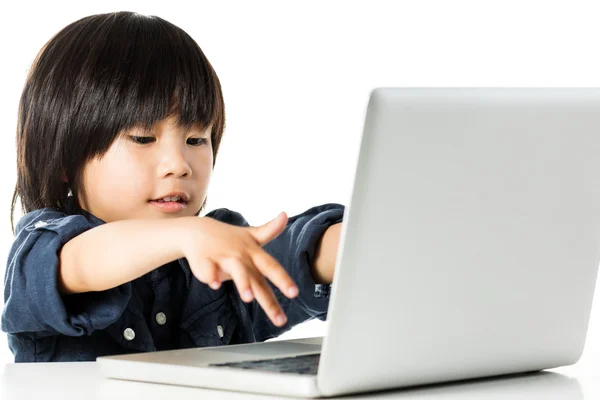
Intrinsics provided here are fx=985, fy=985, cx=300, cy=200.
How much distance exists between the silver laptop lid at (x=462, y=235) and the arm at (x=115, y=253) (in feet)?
0.67

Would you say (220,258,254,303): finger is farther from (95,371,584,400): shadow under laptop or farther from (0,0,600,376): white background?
(0,0,600,376): white background

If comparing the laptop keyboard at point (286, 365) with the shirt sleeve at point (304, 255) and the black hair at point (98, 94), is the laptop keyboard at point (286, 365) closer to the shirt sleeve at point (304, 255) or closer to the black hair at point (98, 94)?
the shirt sleeve at point (304, 255)

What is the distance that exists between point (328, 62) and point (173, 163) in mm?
1614

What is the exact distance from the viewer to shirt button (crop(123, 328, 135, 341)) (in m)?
1.17

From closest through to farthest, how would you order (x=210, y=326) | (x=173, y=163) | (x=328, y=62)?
(x=173, y=163)
(x=210, y=326)
(x=328, y=62)

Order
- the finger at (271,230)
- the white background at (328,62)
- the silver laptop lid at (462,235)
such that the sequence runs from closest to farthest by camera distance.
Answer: the silver laptop lid at (462,235) → the finger at (271,230) → the white background at (328,62)

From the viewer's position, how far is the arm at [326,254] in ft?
3.76

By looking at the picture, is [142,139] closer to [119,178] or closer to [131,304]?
[119,178]

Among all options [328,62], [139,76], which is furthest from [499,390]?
[328,62]

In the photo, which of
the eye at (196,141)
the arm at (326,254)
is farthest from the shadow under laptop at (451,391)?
the eye at (196,141)

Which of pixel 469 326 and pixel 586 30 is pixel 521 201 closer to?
pixel 469 326

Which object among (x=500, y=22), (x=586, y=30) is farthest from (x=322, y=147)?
(x=586, y=30)

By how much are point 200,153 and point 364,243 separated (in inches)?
24.5

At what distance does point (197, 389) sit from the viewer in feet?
2.34
